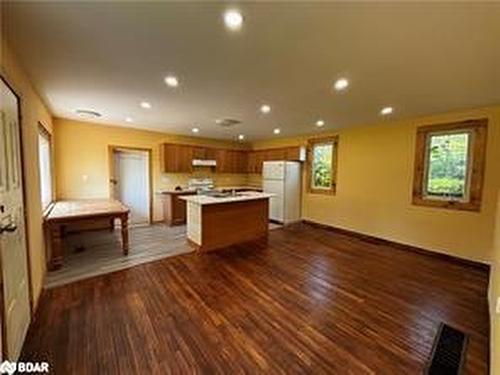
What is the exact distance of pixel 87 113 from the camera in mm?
4402

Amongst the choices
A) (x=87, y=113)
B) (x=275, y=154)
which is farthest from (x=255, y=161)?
(x=87, y=113)

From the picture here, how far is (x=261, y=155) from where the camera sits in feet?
24.7

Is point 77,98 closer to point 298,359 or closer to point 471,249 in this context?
point 298,359

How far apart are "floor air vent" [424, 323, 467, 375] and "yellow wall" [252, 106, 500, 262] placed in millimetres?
2053

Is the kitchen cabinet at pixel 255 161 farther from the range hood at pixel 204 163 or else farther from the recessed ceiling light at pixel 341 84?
the recessed ceiling light at pixel 341 84

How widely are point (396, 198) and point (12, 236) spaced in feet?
17.6

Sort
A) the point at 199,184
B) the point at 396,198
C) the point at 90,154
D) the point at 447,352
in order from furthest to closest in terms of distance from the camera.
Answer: the point at 199,184, the point at 90,154, the point at 396,198, the point at 447,352

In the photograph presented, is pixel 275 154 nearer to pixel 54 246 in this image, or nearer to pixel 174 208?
pixel 174 208

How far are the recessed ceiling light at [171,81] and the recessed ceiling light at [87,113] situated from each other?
2259mm

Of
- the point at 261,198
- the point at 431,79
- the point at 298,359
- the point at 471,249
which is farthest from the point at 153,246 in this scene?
the point at 471,249

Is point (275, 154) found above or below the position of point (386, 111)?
below

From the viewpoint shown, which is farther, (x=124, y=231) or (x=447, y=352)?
(x=124, y=231)

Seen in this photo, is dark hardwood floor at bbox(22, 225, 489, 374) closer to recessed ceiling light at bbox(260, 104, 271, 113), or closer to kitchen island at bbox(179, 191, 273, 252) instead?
kitchen island at bbox(179, 191, 273, 252)

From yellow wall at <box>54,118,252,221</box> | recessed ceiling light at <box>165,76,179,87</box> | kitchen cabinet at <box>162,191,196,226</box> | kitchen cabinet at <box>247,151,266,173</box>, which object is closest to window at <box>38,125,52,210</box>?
yellow wall at <box>54,118,252,221</box>
